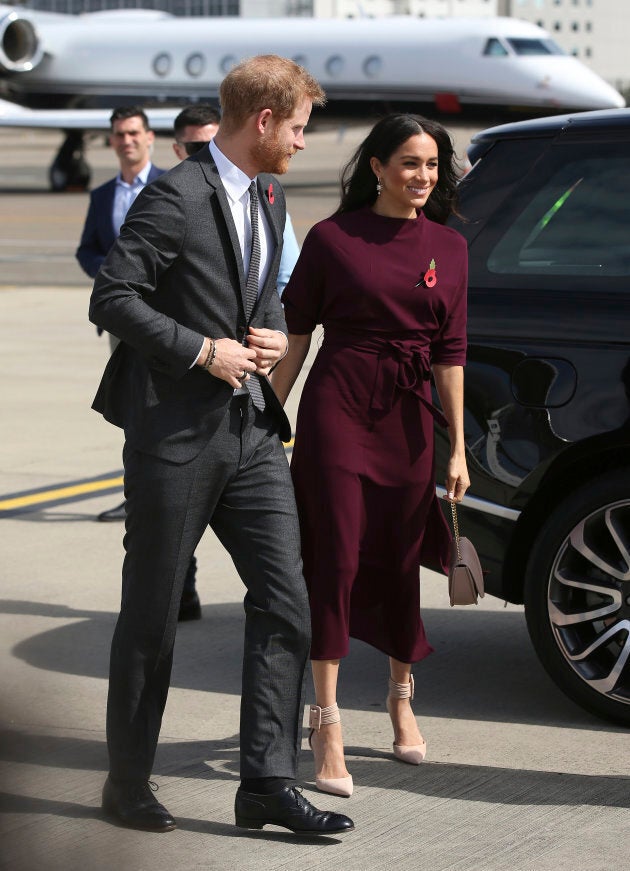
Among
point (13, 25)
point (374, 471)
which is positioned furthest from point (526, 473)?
point (13, 25)

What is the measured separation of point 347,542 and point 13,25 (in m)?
36.5

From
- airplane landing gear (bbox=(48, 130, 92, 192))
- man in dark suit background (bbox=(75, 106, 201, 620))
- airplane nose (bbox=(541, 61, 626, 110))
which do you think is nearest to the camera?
man in dark suit background (bbox=(75, 106, 201, 620))

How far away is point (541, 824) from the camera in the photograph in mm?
3709

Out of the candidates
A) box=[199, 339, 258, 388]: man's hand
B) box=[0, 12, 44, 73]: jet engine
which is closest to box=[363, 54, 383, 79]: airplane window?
box=[0, 12, 44, 73]: jet engine

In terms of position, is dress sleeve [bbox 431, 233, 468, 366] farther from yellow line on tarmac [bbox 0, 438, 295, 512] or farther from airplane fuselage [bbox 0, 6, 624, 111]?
airplane fuselage [bbox 0, 6, 624, 111]

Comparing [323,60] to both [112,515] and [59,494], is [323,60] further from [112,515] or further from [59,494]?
[112,515]

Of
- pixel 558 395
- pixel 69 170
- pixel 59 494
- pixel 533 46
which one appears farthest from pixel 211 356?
pixel 69 170

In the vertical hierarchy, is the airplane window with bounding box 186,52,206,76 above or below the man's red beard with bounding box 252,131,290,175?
above

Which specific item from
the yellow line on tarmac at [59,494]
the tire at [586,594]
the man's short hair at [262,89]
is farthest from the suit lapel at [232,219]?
the yellow line on tarmac at [59,494]

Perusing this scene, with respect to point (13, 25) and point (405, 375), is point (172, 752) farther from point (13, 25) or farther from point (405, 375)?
point (13, 25)

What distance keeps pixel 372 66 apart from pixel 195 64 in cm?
570

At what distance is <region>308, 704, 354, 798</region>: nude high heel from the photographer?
3932mm

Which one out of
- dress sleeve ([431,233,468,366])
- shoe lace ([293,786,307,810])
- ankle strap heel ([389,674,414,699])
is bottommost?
shoe lace ([293,786,307,810])

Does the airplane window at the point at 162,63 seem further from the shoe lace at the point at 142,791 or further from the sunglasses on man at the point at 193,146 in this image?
the shoe lace at the point at 142,791
